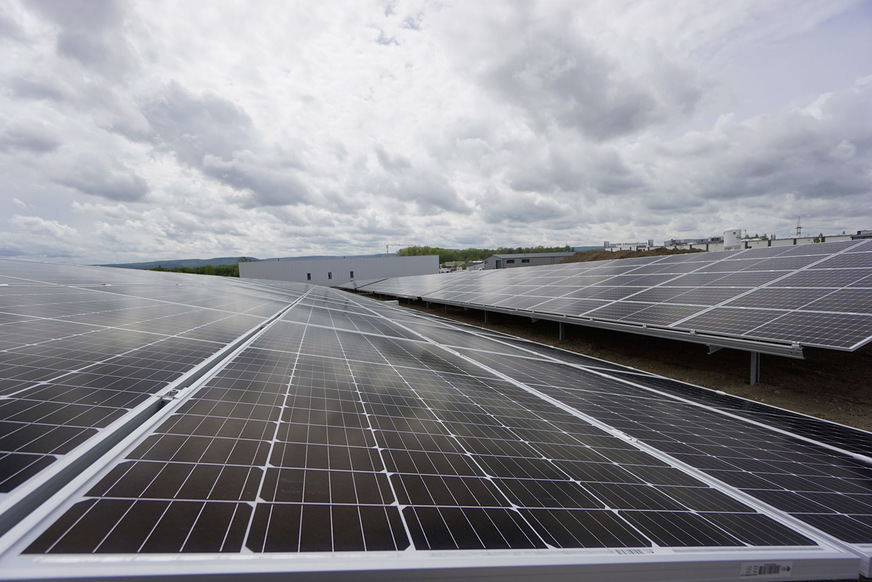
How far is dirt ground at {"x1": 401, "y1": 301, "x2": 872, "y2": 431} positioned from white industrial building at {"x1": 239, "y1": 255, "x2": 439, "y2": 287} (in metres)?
72.8

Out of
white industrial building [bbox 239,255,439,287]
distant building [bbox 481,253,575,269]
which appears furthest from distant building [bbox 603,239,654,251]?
white industrial building [bbox 239,255,439,287]

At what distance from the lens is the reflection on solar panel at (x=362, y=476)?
262 centimetres

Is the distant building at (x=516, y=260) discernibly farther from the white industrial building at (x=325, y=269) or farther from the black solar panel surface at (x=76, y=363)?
the black solar panel surface at (x=76, y=363)

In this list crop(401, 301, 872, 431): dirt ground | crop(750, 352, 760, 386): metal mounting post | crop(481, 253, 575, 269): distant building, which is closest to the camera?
crop(401, 301, 872, 431): dirt ground

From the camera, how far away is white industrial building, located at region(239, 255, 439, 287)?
8731cm

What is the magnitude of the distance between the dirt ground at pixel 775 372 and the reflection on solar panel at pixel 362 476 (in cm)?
521

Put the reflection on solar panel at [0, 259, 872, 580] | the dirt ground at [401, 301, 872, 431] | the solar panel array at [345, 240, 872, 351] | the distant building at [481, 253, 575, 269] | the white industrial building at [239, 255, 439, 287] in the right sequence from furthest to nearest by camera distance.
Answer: the distant building at [481, 253, 575, 269]
the white industrial building at [239, 255, 439, 287]
the dirt ground at [401, 301, 872, 431]
the solar panel array at [345, 240, 872, 351]
the reflection on solar panel at [0, 259, 872, 580]

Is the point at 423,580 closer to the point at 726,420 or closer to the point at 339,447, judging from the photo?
the point at 339,447

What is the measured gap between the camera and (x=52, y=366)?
509 centimetres

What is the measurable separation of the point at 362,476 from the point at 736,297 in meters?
18.2

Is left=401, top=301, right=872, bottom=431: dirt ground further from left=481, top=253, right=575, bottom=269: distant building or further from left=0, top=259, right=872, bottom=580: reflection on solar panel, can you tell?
left=481, top=253, right=575, bottom=269: distant building

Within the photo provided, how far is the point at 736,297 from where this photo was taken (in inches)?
603

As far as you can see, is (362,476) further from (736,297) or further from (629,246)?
(629,246)

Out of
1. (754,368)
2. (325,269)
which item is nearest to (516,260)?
(325,269)
